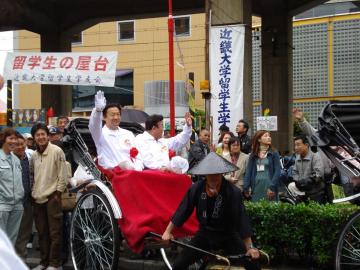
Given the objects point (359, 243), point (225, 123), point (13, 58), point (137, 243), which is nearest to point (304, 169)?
point (359, 243)

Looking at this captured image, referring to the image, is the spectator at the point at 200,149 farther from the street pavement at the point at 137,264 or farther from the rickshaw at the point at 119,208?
the rickshaw at the point at 119,208

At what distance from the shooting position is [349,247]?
5602mm

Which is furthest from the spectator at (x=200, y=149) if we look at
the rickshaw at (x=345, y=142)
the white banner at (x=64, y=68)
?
the white banner at (x=64, y=68)

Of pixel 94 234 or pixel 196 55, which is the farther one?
pixel 196 55

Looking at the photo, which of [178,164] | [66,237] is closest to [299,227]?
[178,164]

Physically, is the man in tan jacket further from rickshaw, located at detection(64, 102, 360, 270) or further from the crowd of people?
rickshaw, located at detection(64, 102, 360, 270)

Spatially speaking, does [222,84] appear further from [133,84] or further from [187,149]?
[133,84]

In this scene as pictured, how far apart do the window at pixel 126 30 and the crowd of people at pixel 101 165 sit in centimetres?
3476

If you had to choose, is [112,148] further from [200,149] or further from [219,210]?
[200,149]

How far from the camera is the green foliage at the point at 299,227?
656 centimetres

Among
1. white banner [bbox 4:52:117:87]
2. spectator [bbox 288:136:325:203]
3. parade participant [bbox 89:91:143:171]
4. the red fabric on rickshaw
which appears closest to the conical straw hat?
the red fabric on rickshaw

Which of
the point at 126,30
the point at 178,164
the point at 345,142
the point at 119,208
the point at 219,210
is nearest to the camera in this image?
the point at 219,210

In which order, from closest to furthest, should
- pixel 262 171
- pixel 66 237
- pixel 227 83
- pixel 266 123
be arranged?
pixel 262 171
pixel 66 237
pixel 227 83
pixel 266 123

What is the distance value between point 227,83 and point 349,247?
30.3ft
